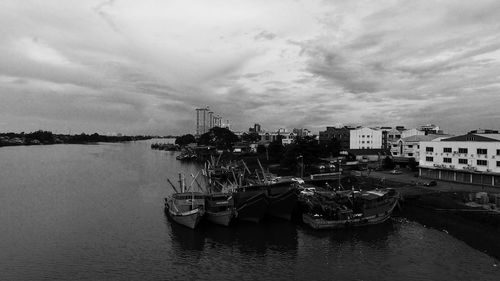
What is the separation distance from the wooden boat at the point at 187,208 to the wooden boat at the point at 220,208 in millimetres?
772

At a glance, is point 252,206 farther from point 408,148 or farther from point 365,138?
point 365,138

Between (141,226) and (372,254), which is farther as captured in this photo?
(141,226)

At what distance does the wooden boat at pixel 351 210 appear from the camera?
32378 millimetres

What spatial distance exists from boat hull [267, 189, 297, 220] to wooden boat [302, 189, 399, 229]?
147cm

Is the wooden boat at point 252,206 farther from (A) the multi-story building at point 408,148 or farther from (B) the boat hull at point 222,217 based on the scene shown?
(A) the multi-story building at point 408,148

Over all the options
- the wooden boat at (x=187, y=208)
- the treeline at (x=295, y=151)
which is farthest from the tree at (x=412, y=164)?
the wooden boat at (x=187, y=208)

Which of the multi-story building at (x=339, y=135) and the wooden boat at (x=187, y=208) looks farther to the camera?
the multi-story building at (x=339, y=135)

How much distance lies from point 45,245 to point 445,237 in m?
30.5

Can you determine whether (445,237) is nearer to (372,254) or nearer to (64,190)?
(372,254)

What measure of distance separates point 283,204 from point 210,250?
9.98 metres

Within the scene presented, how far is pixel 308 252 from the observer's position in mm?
26438

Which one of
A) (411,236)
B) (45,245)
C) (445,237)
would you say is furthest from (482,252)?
(45,245)

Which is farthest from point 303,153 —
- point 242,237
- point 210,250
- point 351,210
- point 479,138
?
point 210,250

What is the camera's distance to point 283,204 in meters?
34.8
